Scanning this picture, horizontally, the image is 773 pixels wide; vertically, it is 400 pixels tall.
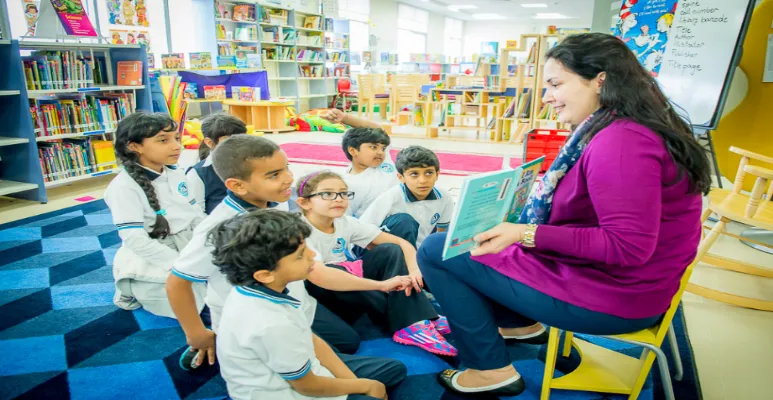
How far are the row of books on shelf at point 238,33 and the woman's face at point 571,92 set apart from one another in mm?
8002

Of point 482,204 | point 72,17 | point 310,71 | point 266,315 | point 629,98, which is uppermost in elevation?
point 72,17

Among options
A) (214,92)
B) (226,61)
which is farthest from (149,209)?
(226,61)

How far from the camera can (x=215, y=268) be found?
1364 millimetres

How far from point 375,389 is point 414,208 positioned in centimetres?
96

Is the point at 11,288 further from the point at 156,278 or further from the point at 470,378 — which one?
the point at 470,378

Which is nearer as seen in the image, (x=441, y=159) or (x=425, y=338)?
(x=425, y=338)

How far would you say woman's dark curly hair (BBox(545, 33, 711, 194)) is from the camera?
1039mm

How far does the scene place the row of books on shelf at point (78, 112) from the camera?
3.78 m

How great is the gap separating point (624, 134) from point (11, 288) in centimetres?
260

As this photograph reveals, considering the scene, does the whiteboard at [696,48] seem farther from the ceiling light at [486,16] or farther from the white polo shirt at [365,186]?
the ceiling light at [486,16]

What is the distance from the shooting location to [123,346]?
67.8 inches

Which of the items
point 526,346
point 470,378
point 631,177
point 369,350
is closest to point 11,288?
point 369,350

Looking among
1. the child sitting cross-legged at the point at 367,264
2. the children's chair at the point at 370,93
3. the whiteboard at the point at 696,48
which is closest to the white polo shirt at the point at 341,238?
the child sitting cross-legged at the point at 367,264

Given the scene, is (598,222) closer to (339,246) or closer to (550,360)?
(550,360)
